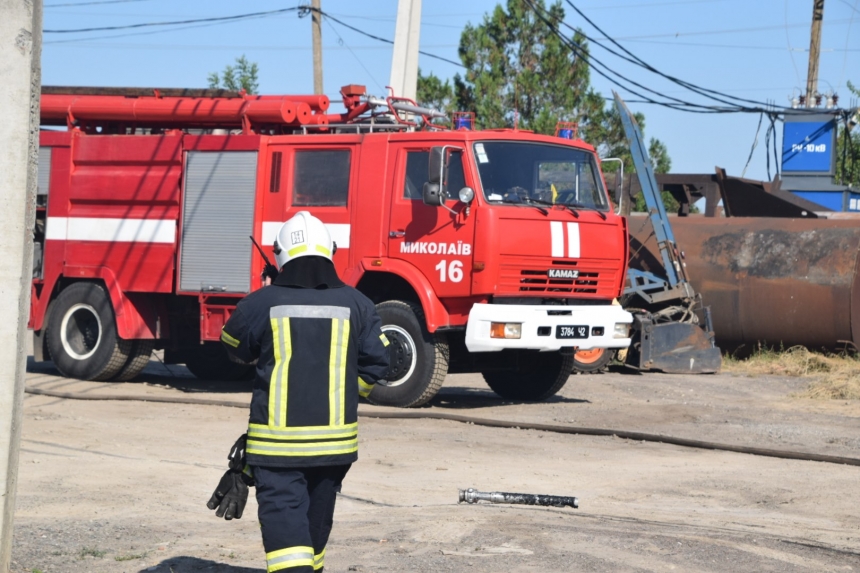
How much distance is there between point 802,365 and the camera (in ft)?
52.3

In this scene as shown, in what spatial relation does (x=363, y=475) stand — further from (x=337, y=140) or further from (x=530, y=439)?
(x=337, y=140)

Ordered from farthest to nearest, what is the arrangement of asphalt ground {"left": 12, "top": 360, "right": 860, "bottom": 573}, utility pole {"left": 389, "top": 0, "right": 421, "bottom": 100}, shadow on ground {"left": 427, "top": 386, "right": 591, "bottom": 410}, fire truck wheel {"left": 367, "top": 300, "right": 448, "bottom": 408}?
utility pole {"left": 389, "top": 0, "right": 421, "bottom": 100}
shadow on ground {"left": 427, "top": 386, "right": 591, "bottom": 410}
fire truck wheel {"left": 367, "top": 300, "right": 448, "bottom": 408}
asphalt ground {"left": 12, "top": 360, "right": 860, "bottom": 573}

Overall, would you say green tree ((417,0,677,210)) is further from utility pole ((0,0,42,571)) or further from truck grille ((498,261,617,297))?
utility pole ((0,0,42,571))

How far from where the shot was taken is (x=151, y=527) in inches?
251

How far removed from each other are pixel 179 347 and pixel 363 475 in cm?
596

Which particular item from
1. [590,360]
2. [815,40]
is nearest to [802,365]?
[590,360]

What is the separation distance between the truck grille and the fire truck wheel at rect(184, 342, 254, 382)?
14.7 ft

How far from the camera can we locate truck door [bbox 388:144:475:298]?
11086 mm

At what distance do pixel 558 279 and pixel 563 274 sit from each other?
2.7 inches

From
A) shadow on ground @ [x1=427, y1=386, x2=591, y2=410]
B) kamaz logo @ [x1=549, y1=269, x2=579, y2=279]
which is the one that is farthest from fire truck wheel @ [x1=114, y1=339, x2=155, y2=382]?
kamaz logo @ [x1=549, y1=269, x2=579, y2=279]

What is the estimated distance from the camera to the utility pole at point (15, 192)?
482 centimetres

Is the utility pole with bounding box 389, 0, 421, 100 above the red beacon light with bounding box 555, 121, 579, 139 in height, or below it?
above

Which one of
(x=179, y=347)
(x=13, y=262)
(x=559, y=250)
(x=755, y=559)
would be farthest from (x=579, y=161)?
(x=13, y=262)

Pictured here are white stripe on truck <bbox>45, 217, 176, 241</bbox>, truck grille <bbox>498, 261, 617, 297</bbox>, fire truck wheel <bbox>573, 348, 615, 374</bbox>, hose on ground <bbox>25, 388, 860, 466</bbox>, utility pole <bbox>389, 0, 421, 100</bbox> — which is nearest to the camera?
hose on ground <bbox>25, 388, 860, 466</bbox>
